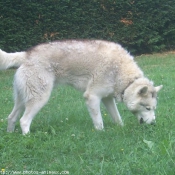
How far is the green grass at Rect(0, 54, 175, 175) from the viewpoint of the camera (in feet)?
13.9

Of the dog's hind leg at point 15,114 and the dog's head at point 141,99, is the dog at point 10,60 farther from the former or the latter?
the dog's head at point 141,99

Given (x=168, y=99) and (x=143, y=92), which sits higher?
(x=143, y=92)

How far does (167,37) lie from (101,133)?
13.8 m

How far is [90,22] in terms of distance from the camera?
17.3 m

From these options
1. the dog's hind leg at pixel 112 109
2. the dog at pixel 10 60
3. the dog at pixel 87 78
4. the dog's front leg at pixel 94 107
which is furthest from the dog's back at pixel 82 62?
the dog's hind leg at pixel 112 109

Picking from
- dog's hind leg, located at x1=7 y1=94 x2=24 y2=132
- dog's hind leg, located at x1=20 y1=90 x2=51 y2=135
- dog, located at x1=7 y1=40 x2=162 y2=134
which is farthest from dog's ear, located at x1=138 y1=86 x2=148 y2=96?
dog's hind leg, located at x1=7 y1=94 x2=24 y2=132

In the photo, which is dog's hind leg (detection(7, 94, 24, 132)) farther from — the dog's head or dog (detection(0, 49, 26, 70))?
the dog's head

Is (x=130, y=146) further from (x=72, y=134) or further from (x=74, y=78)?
(x=74, y=78)

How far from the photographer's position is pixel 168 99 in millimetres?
8289

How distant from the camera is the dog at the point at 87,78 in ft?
20.7

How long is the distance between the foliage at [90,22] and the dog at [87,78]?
9490 millimetres

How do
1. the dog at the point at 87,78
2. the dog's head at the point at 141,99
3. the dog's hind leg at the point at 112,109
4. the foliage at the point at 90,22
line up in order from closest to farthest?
the dog at the point at 87,78, the dog's head at the point at 141,99, the dog's hind leg at the point at 112,109, the foliage at the point at 90,22

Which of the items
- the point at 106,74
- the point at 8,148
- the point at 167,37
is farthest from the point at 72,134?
the point at 167,37

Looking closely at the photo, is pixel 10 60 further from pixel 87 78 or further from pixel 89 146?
pixel 89 146
